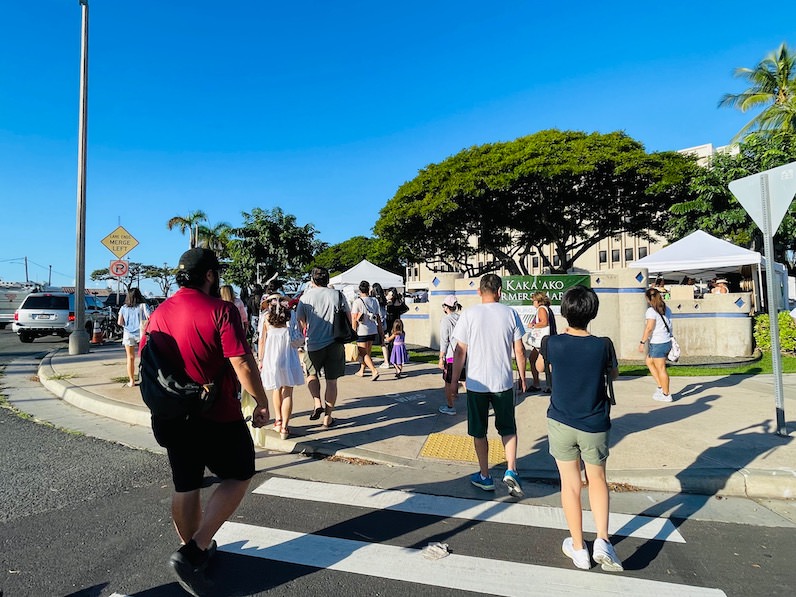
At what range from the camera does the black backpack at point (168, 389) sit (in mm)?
2623

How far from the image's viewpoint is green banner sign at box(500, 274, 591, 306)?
440 inches

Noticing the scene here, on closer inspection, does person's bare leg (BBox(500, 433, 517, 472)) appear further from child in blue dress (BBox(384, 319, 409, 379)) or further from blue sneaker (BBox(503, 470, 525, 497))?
child in blue dress (BBox(384, 319, 409, 379))

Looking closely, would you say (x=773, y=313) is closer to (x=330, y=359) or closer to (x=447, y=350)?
(x=447, y=350)

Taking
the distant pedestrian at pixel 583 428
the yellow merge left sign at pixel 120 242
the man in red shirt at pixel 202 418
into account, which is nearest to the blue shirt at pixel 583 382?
the distant pedestrian at pixel 583 428

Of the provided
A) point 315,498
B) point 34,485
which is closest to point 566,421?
point 315,498

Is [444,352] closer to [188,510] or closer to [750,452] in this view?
[750,452]

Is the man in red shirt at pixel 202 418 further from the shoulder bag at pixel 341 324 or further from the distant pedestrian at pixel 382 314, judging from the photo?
the distant pedestrian at pixel 382 314

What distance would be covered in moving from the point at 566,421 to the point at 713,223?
2089 centimetres

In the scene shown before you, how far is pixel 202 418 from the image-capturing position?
278 centimetres

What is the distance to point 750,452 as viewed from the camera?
16.1 feet

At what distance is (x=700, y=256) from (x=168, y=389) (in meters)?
14.7

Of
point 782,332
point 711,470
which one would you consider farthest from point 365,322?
point 782,332

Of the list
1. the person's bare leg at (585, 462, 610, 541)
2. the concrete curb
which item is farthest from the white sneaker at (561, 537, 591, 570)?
the concrete curb

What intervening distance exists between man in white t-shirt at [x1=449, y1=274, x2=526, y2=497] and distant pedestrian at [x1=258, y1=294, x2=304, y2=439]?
2286 millimetres
